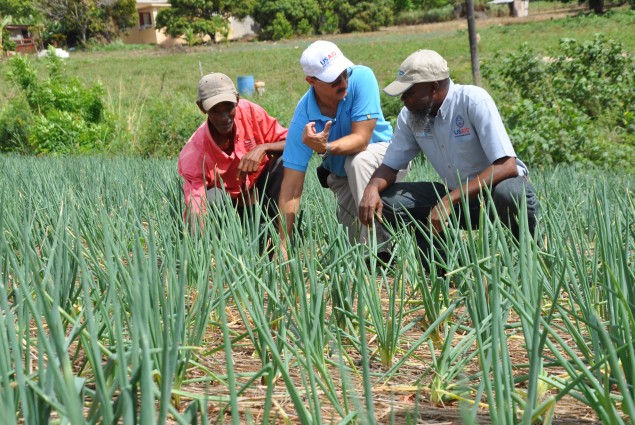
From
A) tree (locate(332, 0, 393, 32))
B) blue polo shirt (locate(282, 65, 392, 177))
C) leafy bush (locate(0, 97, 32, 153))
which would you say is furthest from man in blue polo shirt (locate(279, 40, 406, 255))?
tree (locate(332, 0, 393, 32))

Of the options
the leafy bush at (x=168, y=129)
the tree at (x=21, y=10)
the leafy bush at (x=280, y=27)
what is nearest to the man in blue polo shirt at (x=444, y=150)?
the leafy bush at (x=168, y=129)

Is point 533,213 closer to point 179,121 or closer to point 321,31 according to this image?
point 179,121

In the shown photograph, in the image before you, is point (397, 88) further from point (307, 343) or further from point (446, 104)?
point (307, 343)

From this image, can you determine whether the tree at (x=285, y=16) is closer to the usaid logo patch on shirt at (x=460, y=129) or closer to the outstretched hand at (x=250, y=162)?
the outstretched hand at (x=250, y=162)

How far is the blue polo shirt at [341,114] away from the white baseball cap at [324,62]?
14 centimetres

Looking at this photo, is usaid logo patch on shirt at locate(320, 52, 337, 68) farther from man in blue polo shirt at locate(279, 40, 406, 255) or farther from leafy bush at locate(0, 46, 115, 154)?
leafy bush at locate(0, 46, 115, 154)

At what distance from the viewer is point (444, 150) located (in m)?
2.93

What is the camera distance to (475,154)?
9.45 ft

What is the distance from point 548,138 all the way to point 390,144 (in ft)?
10.3

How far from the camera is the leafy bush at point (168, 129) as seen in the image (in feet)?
26.3

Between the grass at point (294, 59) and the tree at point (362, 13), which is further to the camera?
the tree at point (362, 13)

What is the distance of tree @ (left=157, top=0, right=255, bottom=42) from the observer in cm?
3344

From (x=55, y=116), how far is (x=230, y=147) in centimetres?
524

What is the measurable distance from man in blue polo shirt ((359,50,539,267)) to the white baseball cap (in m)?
0.22
